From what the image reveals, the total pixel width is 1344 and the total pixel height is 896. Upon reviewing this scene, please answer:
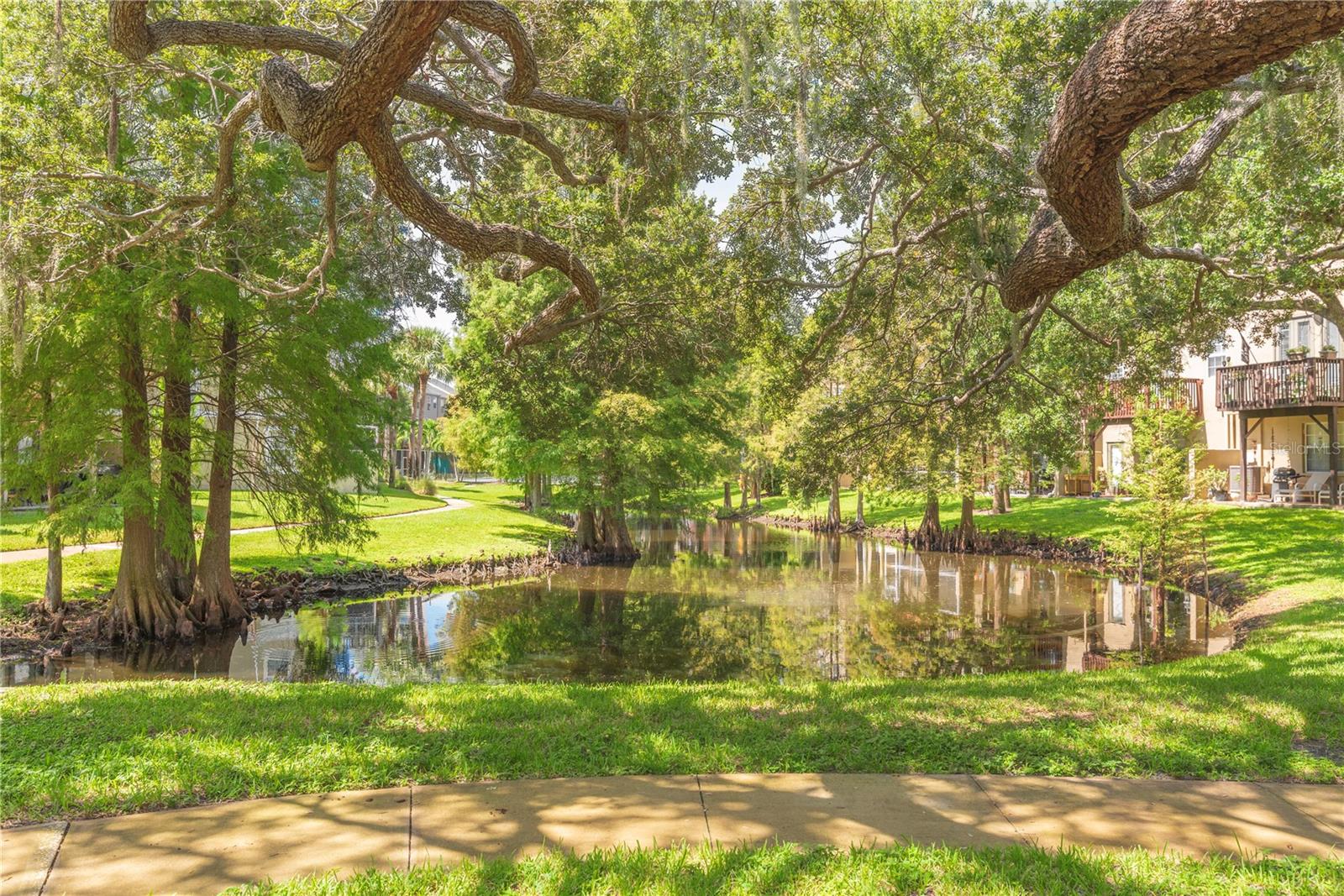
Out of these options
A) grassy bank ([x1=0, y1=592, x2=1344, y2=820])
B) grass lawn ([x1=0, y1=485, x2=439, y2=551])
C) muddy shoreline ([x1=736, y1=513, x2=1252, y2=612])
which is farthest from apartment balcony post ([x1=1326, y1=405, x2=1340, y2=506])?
grass lawn ([x1=0, y1=485, x2=439, y2=551])

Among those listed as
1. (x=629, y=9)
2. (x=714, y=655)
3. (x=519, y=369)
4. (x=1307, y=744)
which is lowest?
(x=714, y=655)

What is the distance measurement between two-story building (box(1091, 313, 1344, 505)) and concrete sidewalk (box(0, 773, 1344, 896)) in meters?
21.7

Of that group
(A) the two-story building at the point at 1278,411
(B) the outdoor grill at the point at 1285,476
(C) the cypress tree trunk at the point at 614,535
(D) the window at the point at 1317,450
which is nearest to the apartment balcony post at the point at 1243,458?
(A) the two-story building at the point at 1278,411

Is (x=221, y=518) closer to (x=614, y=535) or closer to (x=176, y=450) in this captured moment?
(x=176, y=450)

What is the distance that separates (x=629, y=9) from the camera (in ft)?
29.2

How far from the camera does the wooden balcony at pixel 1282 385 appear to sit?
77.6ft

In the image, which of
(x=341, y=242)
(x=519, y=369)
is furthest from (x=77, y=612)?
(x=519, y=369)

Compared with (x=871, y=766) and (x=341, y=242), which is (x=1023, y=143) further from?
(x=341, y=242)

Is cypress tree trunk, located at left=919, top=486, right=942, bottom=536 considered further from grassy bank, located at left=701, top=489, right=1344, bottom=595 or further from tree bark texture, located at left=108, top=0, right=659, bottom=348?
tree bark texture, located at left=108, top=0, right=659, bottom=348

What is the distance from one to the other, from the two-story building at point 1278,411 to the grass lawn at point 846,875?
885 inches

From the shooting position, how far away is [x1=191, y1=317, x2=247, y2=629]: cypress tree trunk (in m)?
13.8

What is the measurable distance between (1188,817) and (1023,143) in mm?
7067

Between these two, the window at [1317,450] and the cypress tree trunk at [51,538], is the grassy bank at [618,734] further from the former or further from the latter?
the window at [1317,450]

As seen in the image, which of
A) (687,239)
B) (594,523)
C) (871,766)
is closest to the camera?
(871,766)
